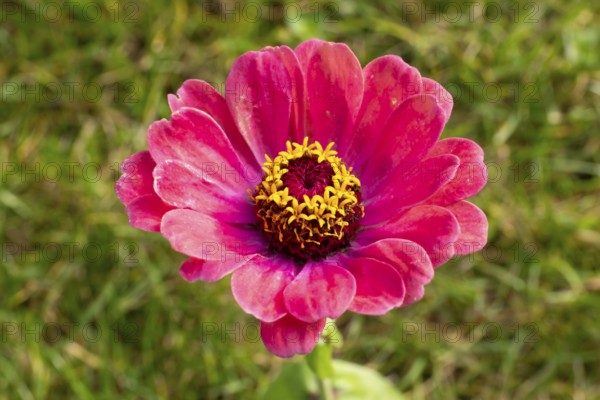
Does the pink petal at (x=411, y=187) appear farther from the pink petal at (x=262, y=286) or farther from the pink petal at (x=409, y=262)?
the pink petal at (x=262, y=286)

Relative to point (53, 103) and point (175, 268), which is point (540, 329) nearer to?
point (175, 268)

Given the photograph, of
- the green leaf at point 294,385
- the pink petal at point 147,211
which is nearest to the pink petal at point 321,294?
the pink petal at point 147,211

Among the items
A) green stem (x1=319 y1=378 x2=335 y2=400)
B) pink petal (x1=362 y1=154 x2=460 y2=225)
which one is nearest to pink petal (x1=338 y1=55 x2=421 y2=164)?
pink petal (x1=362 y1=154 x2=460 y2=225)

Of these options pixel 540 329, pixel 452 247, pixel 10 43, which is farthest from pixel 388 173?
pixel 10 43

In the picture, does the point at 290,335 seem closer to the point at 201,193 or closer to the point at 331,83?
the point at 201,193

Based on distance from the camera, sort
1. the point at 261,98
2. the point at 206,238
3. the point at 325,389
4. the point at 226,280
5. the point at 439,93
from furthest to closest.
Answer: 1. the point at 226,280
2. the point at 325,389
3. the point at 261,98
4. the point at 439,93
5. the point at 206,238

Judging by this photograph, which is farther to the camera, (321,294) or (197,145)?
(197,145)

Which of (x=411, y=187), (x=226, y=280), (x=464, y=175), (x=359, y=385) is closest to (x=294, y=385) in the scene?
(x=359, y=385)
